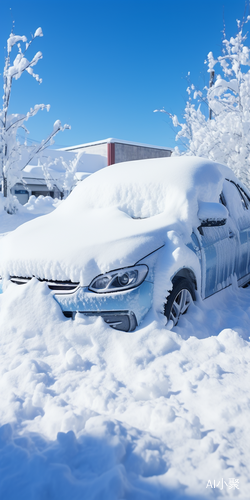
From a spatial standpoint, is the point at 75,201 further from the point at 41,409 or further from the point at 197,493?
the point at 197,493

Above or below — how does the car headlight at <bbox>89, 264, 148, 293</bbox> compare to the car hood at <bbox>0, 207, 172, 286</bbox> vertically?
below

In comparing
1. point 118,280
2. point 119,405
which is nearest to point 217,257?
point 118,280

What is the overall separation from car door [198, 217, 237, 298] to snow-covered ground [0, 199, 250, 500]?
0.37 meters

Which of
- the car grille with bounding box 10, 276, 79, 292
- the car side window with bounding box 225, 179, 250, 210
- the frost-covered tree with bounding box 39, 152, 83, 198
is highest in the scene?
the car side window with bounding box 225, 179, 250, 210

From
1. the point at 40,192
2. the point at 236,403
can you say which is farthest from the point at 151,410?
the point at 40,192

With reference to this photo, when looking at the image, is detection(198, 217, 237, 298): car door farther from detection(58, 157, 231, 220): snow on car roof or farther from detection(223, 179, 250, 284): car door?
detection(58, 157, 231, 220): snow on car roof

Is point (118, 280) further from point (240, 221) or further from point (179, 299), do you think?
point (240, 221)

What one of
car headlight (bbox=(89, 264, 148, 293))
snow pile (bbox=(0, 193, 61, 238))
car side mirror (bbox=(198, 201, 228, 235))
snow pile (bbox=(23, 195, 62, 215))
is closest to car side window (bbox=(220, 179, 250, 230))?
car side mirror (bbox=(198, 201, 228, 235))

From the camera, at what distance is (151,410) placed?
212 cm

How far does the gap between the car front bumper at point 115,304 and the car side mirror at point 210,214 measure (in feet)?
3.24

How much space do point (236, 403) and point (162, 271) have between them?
3.80 feet

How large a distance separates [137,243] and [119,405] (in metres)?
1.29

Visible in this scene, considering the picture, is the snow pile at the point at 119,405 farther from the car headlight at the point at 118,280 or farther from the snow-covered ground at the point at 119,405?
the car headlight at the point at 118,280

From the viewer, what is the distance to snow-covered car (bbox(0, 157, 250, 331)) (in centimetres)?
283
